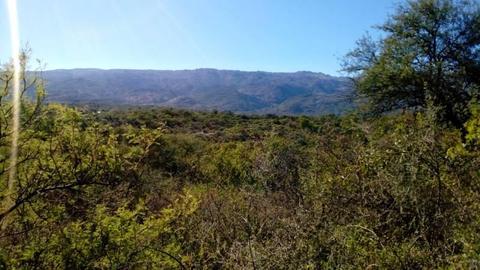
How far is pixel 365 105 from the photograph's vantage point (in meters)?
16.0

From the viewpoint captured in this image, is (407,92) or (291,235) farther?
(407,92)

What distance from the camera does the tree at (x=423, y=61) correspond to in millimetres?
14359

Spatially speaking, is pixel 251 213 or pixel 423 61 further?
pixel 423 61

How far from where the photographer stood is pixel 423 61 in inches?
592

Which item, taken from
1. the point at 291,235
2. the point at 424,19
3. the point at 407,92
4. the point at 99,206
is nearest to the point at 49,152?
the point at 99,206

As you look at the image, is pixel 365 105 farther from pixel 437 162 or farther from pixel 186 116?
pixel 186 116

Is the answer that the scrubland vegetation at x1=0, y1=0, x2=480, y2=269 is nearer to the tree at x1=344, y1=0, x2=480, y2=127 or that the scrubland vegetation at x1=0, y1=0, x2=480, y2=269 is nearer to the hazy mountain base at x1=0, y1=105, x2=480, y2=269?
the hazy mountain base at x1=0, y1=105, x2=480, y2=269

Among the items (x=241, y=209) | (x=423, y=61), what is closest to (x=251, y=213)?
(x=241, y=209)

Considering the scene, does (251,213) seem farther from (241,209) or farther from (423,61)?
(423,61)

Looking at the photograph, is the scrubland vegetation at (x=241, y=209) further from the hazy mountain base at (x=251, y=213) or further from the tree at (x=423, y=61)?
the tree at (x=423, y=61)

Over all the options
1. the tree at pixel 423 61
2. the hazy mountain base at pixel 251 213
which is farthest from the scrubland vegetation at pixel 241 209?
the tree at pixel 423 61

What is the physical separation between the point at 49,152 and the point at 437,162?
12.7ft

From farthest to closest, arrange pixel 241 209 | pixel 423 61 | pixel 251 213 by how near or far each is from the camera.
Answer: pixel 423 61
pixel 241 209
pixel 251 213

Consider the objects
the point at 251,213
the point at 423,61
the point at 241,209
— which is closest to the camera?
the point at 251,213
